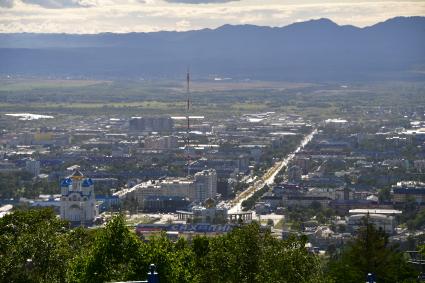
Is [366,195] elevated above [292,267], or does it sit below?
below

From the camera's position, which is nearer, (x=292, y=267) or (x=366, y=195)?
(x=292, y=267)

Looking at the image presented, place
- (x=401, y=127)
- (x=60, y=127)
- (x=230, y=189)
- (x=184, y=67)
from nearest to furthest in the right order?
(x=230, y=189) → (x=401, y=127) → (x=60, y=127) → (x=184, y=67)

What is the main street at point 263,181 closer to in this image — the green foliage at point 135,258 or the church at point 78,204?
the church at point 78,204

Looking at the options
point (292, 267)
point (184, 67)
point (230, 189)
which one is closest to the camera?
point (292, 267)

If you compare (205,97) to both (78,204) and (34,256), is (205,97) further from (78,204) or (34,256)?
(34,256)

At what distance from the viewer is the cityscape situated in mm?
19172

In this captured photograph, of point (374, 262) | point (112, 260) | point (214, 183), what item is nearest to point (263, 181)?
point (214, 183)

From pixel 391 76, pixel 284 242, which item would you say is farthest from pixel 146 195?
pixel 391 76

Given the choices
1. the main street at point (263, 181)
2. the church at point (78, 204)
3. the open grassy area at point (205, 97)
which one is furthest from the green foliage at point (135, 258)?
the open grassy area at point (205, 97)

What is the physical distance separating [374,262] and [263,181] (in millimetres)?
38457

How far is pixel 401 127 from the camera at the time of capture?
9012 centimetres

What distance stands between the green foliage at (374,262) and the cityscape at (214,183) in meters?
0.04

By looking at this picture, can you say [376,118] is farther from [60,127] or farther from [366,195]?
[366,195]

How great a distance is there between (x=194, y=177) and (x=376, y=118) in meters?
46.4
